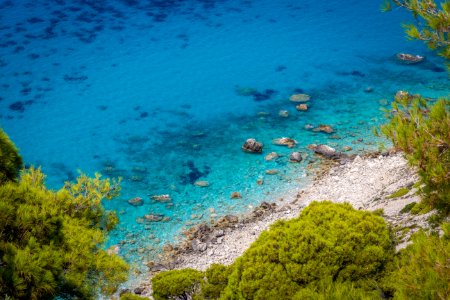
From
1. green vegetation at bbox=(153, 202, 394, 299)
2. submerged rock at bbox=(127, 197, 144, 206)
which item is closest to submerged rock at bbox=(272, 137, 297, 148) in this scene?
submerged rock at bbox=(127, 197, 144, 206)

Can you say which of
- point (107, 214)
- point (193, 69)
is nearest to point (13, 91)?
point (193, 69)

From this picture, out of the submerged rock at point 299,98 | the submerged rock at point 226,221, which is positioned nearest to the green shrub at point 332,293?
the submerged rock at point 226,221

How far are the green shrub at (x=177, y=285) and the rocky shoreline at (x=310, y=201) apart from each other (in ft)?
19.2

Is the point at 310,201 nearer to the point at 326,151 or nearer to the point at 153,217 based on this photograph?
the point at 326,151

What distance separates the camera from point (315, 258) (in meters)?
16.5

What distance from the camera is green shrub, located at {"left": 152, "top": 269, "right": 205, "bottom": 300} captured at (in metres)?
19.0

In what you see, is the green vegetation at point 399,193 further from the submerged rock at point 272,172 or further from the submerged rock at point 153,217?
the submerged rock at point 153,217

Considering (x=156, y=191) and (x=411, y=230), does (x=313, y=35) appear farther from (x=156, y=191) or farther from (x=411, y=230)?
(x=411, y=230)

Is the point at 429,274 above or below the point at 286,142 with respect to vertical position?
above

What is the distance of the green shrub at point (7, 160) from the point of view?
44.5ft

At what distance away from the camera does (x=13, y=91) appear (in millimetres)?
44844

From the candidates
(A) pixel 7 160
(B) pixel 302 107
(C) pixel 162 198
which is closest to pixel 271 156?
(B) pixel 302 107

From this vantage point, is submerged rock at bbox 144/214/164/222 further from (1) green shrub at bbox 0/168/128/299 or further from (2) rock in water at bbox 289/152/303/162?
(1) green shrub at bbox 0/168/128/299

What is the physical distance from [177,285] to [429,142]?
1152cm
